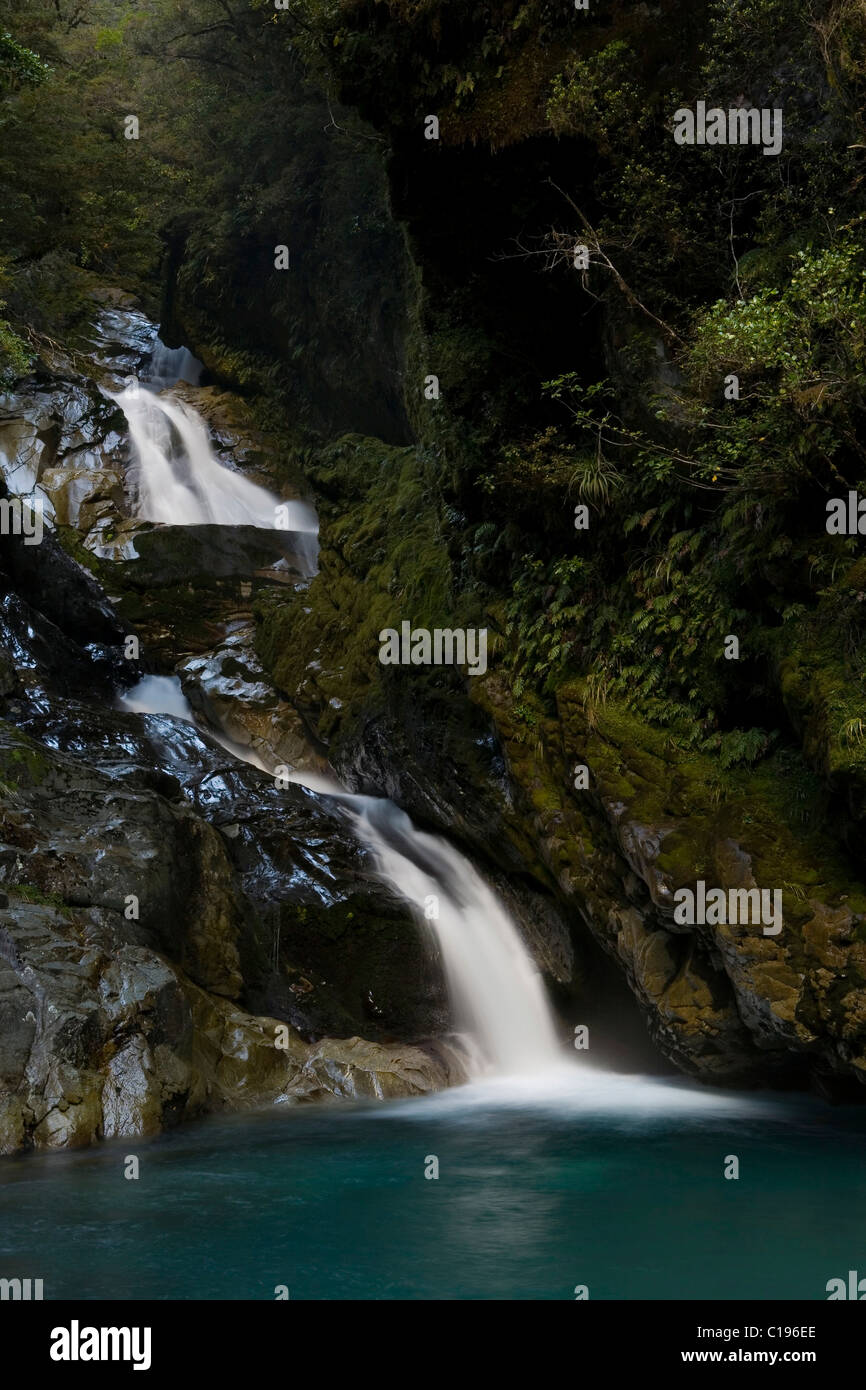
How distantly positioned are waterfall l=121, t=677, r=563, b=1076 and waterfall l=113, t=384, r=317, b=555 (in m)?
11.5

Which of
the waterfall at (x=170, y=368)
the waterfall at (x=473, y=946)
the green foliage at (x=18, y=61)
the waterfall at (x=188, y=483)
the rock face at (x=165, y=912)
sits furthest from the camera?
the waterfall at (x=170, y=368)

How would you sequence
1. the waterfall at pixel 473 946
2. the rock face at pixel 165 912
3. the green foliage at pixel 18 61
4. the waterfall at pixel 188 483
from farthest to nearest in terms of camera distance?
the waterfall at pixel 188 483, the green foliage at pixel 18 61, the waterfall at pixel 473 946, the rock face at pixel 165 912

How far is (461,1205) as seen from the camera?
720 centimetres

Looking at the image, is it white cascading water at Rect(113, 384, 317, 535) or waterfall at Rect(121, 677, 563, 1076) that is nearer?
waterfall at Rect(121, 677, 563, 1076)

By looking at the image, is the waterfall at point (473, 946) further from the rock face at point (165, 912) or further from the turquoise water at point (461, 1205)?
the turquoise water at point (461, 1205)

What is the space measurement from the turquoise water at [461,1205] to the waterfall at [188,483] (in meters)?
16.9

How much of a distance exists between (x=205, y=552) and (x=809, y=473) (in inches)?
605

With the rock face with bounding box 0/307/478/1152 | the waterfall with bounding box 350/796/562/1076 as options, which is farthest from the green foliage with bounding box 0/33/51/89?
the waterfall with bounding box 350/796/562/1076

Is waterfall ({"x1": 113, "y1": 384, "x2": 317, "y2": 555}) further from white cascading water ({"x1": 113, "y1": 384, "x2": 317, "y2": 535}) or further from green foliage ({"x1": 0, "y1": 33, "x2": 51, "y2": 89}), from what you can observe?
green foliage ({"x1": 0, "y1": 33, "x2": 51, "y2": 89})

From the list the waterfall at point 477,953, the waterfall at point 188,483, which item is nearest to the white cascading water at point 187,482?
the waterfall at point 188,483

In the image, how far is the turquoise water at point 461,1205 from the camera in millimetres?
5777

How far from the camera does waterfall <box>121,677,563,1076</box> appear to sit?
1201cm
